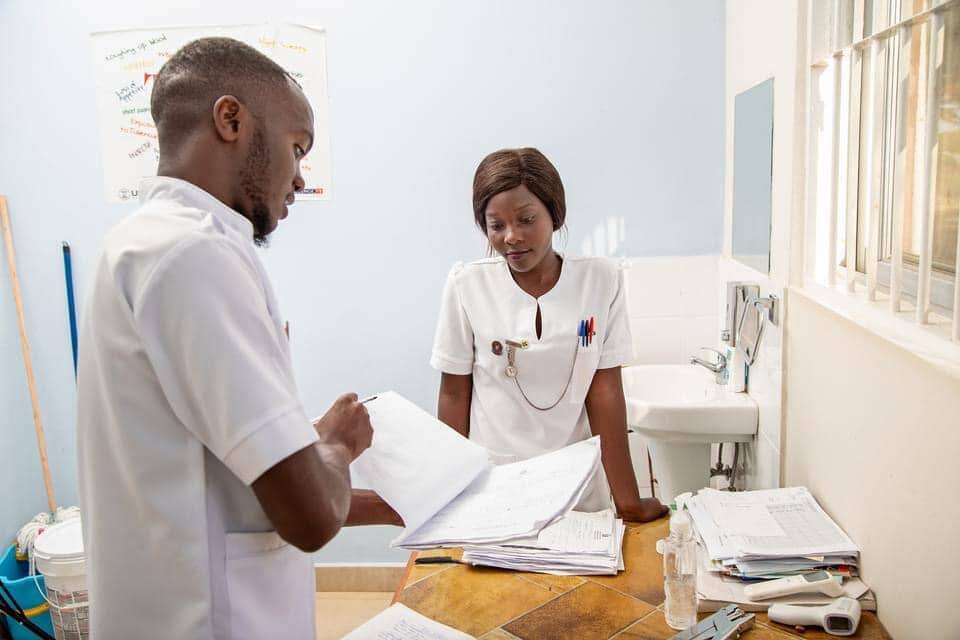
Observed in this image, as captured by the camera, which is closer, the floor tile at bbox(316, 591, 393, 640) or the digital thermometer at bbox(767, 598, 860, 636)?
the digital thermometer at bbox(767, 598, 860, 636)

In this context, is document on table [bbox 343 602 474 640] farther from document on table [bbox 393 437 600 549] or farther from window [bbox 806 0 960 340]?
window [bbox 806 0 960 340]

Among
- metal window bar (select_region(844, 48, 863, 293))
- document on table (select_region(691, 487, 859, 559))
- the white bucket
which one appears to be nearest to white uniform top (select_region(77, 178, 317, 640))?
document on table (select_region(691, 487, 859, 559))

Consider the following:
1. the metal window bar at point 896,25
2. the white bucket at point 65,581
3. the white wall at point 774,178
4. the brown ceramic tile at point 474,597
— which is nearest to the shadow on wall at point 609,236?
the white wall at point 774,178

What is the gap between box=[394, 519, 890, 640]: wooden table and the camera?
4.30ft

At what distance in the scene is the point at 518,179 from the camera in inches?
76.9

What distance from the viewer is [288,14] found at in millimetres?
3170

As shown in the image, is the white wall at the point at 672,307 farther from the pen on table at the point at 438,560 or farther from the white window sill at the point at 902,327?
the pen on table at the point at 438,560

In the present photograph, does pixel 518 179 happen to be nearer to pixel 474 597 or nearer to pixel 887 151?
pixel 887 151

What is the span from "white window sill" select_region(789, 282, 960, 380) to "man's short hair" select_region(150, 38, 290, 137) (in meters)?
1.00

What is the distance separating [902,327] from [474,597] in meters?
0.85

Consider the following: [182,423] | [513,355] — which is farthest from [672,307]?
[182,423]

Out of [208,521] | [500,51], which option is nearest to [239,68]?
[208,521]

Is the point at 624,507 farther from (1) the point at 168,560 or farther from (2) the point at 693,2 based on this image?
(2) the point at 693,2

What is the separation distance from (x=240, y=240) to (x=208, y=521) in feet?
1.12
